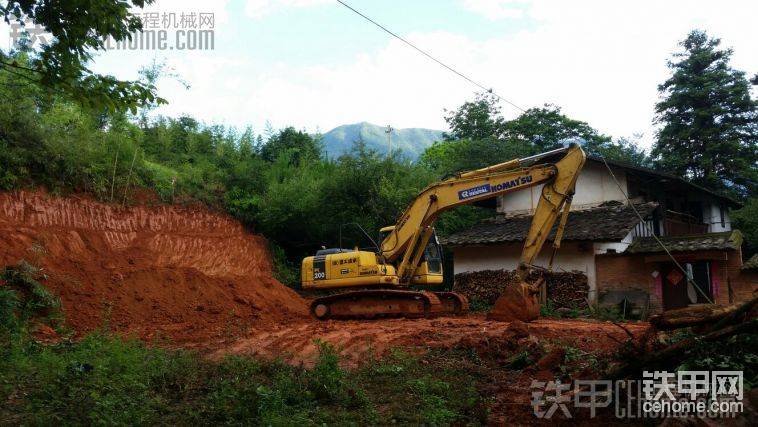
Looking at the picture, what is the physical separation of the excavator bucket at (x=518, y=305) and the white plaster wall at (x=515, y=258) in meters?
6.09

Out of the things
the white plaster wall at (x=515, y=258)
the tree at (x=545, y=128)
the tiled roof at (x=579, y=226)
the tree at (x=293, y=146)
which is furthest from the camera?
the tree at (x=545, y=128)

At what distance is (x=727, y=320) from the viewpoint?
470cm

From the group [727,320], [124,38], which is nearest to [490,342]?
[727,320]

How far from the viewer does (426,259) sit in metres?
14.4

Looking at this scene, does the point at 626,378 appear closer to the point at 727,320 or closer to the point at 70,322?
the point at 727,320

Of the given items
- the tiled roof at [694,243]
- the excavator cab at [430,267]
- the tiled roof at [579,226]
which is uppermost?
the tiled roof at [579,226]

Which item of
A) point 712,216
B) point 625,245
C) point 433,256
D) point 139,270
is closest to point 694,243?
point 625,245

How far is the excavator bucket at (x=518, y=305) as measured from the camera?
11570mm

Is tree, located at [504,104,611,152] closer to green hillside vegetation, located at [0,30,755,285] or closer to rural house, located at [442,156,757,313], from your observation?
green hillside vegetation, located at [0,30,755,285]

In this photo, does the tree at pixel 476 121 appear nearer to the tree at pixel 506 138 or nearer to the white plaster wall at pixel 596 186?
the tree at pixel 506 138

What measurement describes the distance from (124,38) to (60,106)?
12.5 metres

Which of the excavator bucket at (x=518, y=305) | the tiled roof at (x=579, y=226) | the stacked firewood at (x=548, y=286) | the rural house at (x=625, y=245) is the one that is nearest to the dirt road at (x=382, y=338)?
the excavator bucket at (x=518, y=305)

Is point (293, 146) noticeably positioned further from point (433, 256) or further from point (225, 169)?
point (433, 256)

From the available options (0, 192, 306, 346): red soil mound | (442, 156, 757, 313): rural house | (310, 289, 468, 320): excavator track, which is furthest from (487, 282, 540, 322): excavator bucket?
(442, 156, 757, 313): rural house
